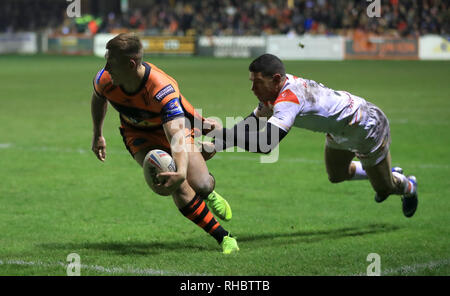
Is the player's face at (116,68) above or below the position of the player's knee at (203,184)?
above

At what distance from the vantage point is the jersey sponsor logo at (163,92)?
6.25 m

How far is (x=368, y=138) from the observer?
6930 mm

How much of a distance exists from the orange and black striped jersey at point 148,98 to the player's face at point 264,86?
61 centimetres

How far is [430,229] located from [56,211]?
3.77m

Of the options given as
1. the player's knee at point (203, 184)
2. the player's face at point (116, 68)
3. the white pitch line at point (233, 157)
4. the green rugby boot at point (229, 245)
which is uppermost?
the player's face at point (116, 68)

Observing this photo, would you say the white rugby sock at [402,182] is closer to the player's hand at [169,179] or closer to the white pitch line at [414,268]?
the white pitch line at [414,268]

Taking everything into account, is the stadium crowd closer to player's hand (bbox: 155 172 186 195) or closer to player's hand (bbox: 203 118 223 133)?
player's hand (bbox: 203 118 223 133)

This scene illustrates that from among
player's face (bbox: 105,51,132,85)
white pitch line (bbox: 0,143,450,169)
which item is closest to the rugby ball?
player's face (bbox: 105,51,132,85)

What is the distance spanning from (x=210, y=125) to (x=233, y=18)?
132 ft

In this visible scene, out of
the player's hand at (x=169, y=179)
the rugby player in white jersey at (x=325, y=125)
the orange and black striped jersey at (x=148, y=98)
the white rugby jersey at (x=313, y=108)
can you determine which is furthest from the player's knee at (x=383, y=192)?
the player's hand at (x=169, y=179)

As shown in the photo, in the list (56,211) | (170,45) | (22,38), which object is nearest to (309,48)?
(170,45)

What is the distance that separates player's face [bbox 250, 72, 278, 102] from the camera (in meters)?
6.11

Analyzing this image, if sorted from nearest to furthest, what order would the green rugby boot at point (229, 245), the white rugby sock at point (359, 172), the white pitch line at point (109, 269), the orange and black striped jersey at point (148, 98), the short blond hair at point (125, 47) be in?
the white pitch line at point (109, 269) < the short blond hair at point (125, 47) < the orange and black striped jersey at point (148, 98) < the green rugby boot at point (229, 245) < the white rugby sock at point (359, 172)

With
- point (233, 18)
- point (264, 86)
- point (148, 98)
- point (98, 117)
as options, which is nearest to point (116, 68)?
point (148, 98)
